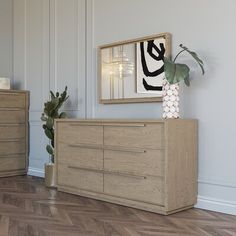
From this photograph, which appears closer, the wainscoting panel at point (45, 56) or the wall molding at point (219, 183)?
the wall molding at point (219, 183)

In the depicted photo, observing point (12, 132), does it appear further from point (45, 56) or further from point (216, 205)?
point (216, 205)

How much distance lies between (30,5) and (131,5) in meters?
2.03

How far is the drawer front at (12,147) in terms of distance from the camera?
5.04m

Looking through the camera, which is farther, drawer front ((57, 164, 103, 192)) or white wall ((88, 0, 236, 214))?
drawer front ((57, 164, 103, 192))

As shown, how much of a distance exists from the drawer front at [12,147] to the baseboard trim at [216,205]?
2807 millimetres

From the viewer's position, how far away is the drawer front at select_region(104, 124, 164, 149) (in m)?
3.11

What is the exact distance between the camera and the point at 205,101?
11.1 feet

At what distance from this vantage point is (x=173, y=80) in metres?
3.17

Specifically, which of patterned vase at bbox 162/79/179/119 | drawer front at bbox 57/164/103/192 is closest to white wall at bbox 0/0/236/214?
patterned vase at bbox 162/79/179/119

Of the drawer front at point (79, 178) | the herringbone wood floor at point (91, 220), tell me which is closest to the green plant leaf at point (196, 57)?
the herringbone wood floor at point (91, 220)

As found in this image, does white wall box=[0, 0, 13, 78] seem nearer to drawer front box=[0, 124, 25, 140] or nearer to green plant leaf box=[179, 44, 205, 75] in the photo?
drawer front box=[0, 124, 25, 140]

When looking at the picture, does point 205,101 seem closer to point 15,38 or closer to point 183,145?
point 183,145

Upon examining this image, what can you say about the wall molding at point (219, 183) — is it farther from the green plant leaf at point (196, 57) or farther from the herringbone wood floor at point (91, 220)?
the green plant leaf at point (196, 57)

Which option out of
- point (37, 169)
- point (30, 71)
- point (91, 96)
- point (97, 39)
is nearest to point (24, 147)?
point (37, 169)
